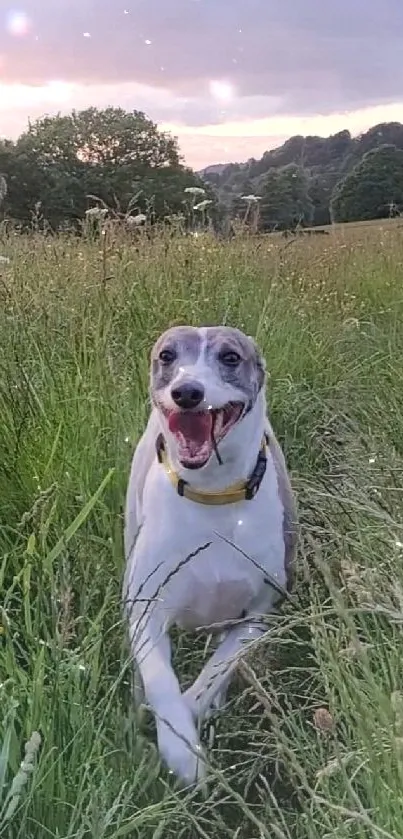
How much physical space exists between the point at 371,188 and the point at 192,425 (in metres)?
3.69

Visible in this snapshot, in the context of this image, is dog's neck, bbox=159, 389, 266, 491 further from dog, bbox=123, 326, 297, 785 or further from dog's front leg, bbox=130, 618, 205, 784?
dog's front leg, bbox=130, 618, 205, 784

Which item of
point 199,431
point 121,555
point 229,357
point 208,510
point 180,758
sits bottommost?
point 180,758

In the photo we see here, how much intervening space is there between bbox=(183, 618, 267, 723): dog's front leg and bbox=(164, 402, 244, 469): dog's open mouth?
32 cm

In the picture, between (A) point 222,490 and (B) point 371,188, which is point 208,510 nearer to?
(A) point 222,490

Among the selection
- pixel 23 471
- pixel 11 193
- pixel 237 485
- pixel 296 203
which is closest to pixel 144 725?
pixel 237 485

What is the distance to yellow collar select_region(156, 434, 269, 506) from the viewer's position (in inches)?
73.1

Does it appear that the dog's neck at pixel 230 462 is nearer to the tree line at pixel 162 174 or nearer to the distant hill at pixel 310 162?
the tree line at pixel 162 174

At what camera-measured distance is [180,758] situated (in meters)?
1.59

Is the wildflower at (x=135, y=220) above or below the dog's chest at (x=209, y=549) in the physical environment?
above

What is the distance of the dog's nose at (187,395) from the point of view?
1.73 meters

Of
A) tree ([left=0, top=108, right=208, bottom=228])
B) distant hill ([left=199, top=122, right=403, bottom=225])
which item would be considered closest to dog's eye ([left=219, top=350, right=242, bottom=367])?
distant hill ([left=199, top=122, right=403, bottom=225])

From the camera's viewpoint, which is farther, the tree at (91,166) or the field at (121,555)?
the tree at (91,166)

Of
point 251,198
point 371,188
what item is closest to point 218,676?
point 251,198

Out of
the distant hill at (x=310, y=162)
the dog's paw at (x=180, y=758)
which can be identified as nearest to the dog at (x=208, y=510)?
the dog's paw at (x=180, y=758)
